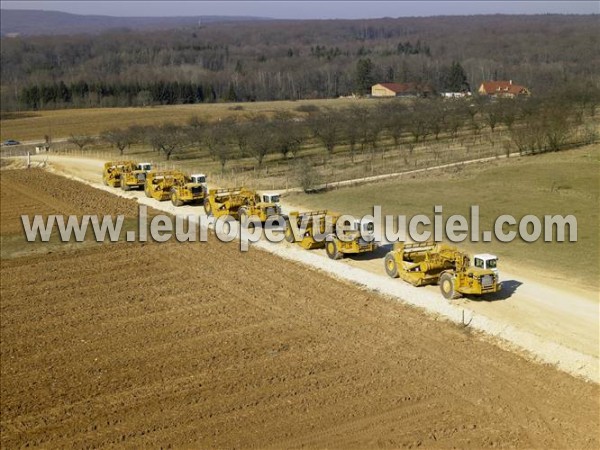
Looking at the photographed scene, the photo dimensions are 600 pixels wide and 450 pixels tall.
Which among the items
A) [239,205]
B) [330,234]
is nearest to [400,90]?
[239,205]

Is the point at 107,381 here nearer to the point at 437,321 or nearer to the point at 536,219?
the point at 437,321

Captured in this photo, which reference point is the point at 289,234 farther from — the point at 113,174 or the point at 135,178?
the point at 113,174

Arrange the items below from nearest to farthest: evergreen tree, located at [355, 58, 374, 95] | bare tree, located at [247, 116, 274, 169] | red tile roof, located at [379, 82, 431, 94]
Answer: bare tree, located at [247, 116, 274, 169] < red tile roof, located at [379, 82, 431, 94] < evergreen tree, located at [355, 58, 374, 95]

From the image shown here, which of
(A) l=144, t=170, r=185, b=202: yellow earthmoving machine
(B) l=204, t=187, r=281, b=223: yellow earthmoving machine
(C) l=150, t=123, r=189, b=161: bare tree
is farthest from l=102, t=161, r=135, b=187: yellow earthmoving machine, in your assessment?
(B) l=204, t=187, r=281, b=223: yellow earthmoving machine

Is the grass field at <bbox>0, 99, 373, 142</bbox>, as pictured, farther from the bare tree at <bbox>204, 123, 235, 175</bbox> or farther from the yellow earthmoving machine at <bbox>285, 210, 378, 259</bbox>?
the yellow earthmoving machine at <bbox>285, 210, 378, 259</bbox>

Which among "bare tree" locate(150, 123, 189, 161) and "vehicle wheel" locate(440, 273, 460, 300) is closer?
"vehicle wheel" locate(440, 273, 460, 300)

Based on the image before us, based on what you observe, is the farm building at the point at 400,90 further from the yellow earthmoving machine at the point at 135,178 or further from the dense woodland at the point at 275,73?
the yellow earthmoving machine at the point at 135,178

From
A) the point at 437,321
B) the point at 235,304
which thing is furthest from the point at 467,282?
the point at 235,304
